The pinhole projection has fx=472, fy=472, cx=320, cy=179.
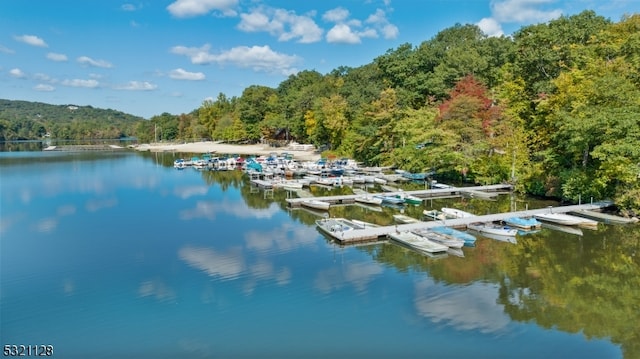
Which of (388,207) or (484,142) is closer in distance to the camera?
(388,207)

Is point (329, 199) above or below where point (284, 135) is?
below

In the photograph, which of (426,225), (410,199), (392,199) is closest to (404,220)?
(426,225)

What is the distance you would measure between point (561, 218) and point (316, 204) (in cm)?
1402

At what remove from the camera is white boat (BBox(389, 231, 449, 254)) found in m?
19.9

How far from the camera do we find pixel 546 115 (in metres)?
35.4

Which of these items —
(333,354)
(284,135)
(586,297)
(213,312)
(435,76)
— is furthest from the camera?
(284,135)

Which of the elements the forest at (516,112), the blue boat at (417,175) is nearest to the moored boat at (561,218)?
the forest at (516,112)

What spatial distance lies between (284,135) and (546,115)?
207ft

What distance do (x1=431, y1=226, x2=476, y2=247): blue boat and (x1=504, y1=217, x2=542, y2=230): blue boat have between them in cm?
345

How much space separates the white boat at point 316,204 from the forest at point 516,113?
13831 mm

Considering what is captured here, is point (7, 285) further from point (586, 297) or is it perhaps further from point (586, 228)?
point (586, 228)

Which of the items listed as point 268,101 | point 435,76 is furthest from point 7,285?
point 268,101

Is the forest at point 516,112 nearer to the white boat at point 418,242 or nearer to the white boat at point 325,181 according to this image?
the white boat at point 325,181

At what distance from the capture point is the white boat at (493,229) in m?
22.4
